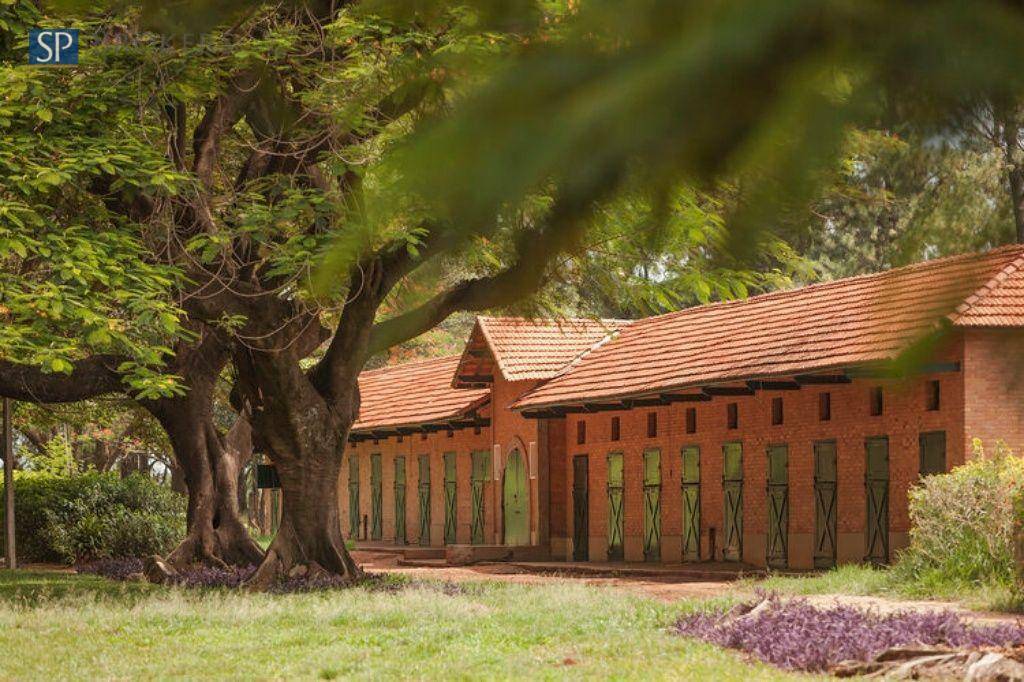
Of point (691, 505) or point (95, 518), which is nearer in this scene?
point (691, 505)

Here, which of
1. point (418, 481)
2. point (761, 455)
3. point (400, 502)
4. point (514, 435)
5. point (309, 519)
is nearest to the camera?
point (309, 519)

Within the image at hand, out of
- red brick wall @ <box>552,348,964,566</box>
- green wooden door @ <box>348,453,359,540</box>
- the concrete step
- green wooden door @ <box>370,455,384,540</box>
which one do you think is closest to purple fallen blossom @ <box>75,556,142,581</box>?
the concrete step

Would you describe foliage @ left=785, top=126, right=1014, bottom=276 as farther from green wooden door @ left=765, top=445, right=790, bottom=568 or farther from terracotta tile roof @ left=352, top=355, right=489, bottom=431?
terracotta tile roof @ left=352, top=355, right=489, bottom=431

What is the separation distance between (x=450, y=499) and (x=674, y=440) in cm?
1153

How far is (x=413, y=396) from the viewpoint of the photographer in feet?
151

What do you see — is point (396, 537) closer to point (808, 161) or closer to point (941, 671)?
point (941, 671)

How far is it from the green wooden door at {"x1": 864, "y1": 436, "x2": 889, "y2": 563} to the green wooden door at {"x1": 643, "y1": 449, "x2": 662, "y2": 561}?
695cm

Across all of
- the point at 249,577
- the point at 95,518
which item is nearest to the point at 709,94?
the point at 249,577

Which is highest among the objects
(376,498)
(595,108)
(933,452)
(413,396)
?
(595,108)

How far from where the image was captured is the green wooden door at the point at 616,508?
115ft

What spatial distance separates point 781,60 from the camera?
1.68 m

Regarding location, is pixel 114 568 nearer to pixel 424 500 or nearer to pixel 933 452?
pixel 933 452

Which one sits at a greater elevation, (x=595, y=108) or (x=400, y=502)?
(x=595, y=108)

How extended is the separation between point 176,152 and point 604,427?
16575 millimetres
